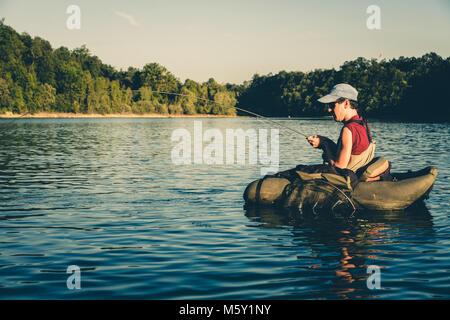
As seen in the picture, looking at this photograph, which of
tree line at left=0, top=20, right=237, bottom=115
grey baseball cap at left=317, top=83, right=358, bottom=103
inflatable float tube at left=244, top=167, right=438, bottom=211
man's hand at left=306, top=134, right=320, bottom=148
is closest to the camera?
grey baseball cap at left=317, top=83, right=358, bottom=103

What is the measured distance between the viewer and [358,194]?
9719 millimetres

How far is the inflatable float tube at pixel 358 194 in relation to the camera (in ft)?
31.6

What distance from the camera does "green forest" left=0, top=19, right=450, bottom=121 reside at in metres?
110

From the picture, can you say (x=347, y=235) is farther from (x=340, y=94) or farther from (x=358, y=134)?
(x=340, y=94)

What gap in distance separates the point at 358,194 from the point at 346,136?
3.94ft

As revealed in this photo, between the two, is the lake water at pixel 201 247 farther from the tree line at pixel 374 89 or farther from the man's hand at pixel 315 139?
the tree line at pixel 374 89

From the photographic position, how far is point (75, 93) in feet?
397

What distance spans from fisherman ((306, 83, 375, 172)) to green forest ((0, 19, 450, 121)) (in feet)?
281

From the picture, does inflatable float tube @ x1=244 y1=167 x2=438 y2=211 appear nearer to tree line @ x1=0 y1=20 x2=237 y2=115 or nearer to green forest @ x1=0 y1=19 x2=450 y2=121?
green forest @ x1=0 y1=19 x2=450 y2=121

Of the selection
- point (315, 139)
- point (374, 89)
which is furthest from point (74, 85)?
point (315, 139)

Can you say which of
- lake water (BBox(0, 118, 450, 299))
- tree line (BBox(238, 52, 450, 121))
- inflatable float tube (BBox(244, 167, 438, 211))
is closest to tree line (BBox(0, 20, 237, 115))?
tree line (BBox(238, 52, 450, 121))

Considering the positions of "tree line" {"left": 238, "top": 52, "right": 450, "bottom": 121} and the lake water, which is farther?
"tree line" {"left": 238, "top": 52, "right": 450, "bottom": 121}
